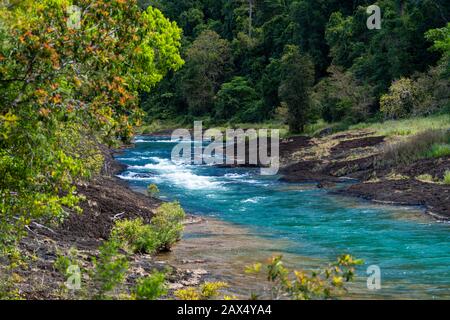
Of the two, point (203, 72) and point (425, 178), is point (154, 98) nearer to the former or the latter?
point (203, 72)

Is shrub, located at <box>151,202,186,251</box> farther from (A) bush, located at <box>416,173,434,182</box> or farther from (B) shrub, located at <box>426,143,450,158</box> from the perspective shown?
(B) shrub, located at <box>426,143,450,158</box>

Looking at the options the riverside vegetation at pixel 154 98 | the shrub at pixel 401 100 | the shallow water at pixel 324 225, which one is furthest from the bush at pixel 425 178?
the shrub at pixel 401 100

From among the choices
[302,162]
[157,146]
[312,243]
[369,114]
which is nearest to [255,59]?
[157,146]

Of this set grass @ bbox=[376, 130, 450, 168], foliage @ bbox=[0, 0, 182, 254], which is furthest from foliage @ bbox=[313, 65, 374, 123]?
foliage @ bbox=[0, 0, 182, 254]

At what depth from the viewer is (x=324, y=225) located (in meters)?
22.9

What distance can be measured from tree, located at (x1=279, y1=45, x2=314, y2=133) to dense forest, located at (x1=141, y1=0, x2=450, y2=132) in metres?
0.09

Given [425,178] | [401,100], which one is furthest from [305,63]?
[425,178]

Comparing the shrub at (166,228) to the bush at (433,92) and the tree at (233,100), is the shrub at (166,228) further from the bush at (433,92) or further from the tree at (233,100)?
the tree at (233,100)

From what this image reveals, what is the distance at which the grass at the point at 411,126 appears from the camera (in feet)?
136

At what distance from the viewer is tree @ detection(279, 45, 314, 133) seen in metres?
57.2

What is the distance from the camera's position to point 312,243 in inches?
776

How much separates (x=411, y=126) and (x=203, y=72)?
183 feet

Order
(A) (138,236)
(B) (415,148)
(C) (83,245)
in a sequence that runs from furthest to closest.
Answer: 1. (B) (415,148)
2. (A) (138,236)
3. (C) (83,245)

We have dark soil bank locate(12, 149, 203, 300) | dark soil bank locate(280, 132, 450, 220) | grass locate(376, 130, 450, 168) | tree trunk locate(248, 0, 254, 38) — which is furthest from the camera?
tree trunk locate(248, 0, 254, 38)
